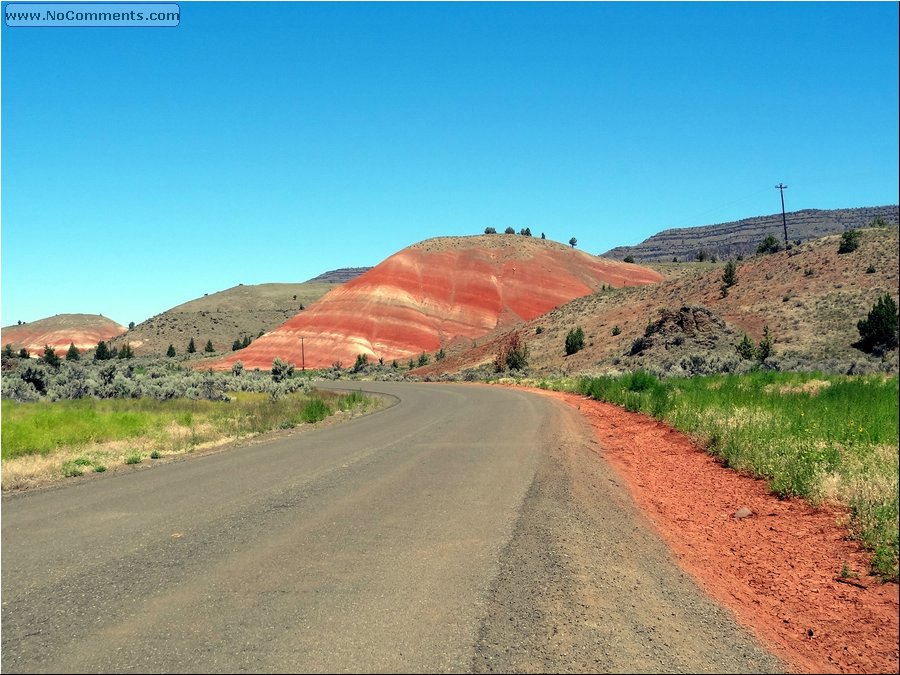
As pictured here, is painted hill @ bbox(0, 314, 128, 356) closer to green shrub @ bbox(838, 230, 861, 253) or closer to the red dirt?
green shrub @ bbox(838, 230, 861, 253)

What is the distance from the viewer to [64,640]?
458 centimetres

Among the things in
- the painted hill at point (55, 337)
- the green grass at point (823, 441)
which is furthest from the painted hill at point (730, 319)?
the painted hill at point (55, 337)

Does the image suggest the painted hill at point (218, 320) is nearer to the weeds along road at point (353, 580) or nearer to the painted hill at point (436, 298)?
the painted hill at point (436, 298)

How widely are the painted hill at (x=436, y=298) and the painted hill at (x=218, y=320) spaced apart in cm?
3168

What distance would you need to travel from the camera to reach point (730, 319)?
42.4 metres

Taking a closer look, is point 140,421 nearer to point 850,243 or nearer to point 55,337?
point 850,243

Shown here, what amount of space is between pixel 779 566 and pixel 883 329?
266 cm

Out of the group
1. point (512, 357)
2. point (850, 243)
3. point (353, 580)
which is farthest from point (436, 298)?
point (353, 580)

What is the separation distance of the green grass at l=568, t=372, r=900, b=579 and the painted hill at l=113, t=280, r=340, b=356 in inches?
5056

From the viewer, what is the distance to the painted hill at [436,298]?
102000 millimetres

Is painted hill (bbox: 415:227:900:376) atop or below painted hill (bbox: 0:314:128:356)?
below

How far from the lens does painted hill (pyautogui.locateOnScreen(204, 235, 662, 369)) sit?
102000mm

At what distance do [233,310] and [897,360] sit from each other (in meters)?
173

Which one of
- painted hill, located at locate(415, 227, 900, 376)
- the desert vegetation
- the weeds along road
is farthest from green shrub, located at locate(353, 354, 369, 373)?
the weeds along road
